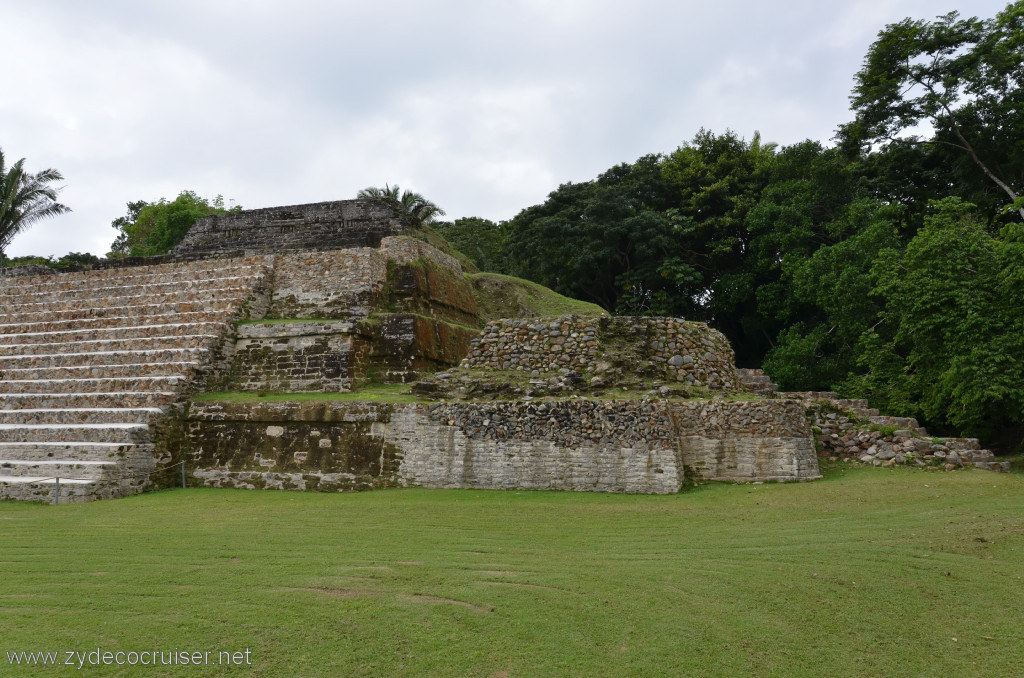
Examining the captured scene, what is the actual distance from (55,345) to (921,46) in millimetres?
21140

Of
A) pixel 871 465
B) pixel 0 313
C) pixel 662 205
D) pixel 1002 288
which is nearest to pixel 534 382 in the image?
pixel 871 465

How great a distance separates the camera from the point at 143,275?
13.8 meters

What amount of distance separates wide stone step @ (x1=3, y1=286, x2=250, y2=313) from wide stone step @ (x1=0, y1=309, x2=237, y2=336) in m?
0.47

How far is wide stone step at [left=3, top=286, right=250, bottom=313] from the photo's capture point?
12366mm

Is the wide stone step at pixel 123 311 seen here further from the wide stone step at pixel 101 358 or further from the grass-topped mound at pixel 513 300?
the grass-topped mound at pixel 513 300

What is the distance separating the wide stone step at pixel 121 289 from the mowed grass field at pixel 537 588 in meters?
6.27

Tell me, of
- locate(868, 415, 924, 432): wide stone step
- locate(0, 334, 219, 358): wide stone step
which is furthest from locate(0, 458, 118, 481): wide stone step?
locate(868, 415, 924, 432): wide stone step

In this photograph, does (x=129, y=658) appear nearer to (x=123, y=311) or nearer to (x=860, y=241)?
(x=123, y=311)

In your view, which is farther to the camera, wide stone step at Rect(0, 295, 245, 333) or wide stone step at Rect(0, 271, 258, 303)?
wide stone step at Rect(0, 271, 258, 303)

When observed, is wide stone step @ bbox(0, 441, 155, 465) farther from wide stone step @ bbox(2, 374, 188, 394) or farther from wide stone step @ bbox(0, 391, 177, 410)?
wide stone step @ bbox(2, 374, 188, 394)

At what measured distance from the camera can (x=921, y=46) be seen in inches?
663

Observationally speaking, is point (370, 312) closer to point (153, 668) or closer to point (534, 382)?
point (534, 382)

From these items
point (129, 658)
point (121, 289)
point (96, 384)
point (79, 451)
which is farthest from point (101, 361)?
point (129, 658)

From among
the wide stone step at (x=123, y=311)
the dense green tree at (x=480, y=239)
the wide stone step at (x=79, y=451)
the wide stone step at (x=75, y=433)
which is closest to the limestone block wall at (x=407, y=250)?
the wide stone step at (x=123, y=311)
